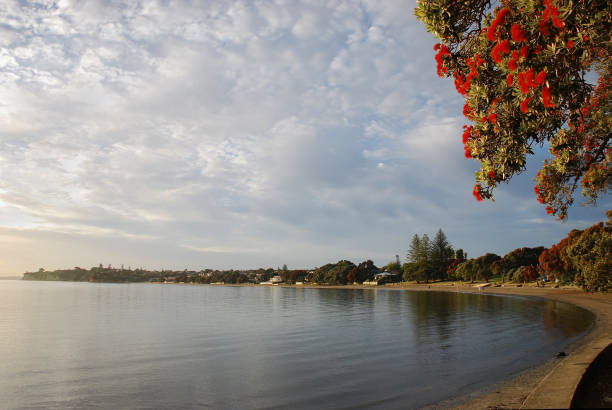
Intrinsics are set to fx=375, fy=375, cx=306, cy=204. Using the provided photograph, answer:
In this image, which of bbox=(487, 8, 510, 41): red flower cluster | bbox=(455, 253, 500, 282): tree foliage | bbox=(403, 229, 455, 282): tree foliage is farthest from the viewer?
bbox=(403, 229, 455, 282): tree foliage

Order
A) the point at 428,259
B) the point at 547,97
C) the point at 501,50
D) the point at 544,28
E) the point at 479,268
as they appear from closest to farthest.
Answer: the point at 544,28 < the point at 547,97 < the point at 501,50 < the point at 479,268 < the point at 428,259

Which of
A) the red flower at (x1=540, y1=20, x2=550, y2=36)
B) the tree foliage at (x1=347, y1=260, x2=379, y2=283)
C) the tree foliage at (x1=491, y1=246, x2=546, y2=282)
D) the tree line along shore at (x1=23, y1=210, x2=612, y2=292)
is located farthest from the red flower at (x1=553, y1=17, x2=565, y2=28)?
the tree foliage at (x1=347, y1=260, x2=379, y2=283)

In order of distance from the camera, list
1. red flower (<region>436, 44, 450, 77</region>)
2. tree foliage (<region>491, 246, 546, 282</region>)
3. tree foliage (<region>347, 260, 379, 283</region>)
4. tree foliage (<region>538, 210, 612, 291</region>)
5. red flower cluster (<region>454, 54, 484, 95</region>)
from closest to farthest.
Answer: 1. red flower cluster (<region>454, 54, 484, 95</region>)
2. red flower (<region>436, 44, 450, 77</region>)
3. tree foliage (<region>538, 210, 612, 291</region>)
4. tree foliage (<region>491, 246, 546, 282</region>)
5. tree foliage (<region>347, 260, 379, 283</region>)

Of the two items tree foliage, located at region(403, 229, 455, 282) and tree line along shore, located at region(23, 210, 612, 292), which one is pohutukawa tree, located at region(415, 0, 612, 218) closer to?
tree line along shore, located at region(23, 210, 612, 292)

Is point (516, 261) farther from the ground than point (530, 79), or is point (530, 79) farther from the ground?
point (530, 79)

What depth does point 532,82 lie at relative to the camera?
7703mm

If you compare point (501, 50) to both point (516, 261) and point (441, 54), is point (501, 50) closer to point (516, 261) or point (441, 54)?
point (441, 54)

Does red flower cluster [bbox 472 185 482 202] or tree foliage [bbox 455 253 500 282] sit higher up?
red flower cluster [bbox 472 185 482 202]

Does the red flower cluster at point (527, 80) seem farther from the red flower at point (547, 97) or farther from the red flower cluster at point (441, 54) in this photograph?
the red flower cluster at point (441, 54)

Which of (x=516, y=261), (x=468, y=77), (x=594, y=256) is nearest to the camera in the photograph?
(x=468, y=77)

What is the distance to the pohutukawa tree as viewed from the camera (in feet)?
24.3

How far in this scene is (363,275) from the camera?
636 ft

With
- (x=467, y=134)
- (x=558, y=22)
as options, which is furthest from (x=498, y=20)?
(x=467, y=134)

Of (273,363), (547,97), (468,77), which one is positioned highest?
(468,77)
